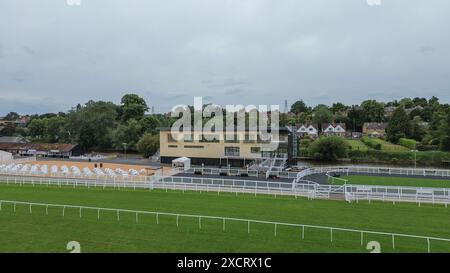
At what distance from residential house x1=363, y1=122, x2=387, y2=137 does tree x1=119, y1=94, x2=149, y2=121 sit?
60.8 meters

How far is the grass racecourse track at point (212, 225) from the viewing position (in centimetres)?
1433

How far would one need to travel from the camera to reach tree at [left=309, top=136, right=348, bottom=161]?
66.0 m

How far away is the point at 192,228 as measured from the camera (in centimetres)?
1695

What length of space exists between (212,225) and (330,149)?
52.7m

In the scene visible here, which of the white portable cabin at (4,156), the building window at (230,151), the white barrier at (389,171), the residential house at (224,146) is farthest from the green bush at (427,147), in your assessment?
the white portable cabin at (4,156)

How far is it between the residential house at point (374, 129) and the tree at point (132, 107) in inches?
2395

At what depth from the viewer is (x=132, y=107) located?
9119 centimetres

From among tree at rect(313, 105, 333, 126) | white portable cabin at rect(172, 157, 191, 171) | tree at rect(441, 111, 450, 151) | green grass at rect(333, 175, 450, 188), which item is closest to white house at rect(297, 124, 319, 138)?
tree at rect(313, 105, 333, 126)

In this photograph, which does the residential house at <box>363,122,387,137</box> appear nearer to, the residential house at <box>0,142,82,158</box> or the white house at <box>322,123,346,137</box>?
the white house at <box>322,123,346,137</box>

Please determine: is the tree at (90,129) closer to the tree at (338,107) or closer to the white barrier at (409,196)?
the white barrier at (409,196)

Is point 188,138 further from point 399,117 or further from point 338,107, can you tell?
point 338,107
